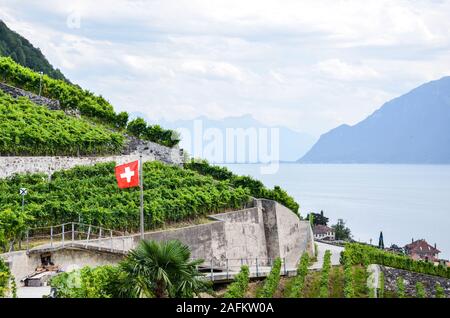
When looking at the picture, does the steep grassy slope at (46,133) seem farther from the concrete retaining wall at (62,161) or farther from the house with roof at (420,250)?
the house with roof at (420,250)

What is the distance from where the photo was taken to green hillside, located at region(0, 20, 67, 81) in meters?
74.0

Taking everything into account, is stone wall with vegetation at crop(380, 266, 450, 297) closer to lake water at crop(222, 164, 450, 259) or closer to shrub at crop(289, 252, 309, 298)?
shrub at crop(289, 252, 309, 298)

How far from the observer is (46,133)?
1230 inches

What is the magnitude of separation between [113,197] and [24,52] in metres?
52.4

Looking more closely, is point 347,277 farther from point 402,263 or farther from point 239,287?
point 402,263

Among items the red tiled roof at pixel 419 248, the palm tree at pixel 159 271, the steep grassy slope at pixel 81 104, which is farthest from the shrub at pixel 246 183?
the red tiled roof at pixel 419 248

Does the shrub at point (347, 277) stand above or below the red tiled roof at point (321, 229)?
below

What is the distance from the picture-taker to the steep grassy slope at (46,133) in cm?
3016

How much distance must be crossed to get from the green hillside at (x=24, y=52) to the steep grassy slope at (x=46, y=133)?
40.0 m

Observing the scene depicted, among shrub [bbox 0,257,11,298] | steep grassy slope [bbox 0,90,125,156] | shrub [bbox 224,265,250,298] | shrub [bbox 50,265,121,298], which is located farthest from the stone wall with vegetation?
shrub [bbox 0,257,11,298]

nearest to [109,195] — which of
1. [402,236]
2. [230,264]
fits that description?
[230,264]
